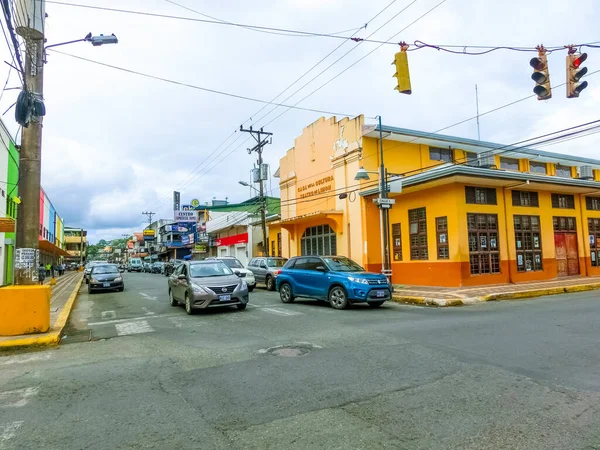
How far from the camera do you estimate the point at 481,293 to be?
15.5 m

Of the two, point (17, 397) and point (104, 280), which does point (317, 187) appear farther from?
point (17, 397)

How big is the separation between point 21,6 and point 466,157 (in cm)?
2380

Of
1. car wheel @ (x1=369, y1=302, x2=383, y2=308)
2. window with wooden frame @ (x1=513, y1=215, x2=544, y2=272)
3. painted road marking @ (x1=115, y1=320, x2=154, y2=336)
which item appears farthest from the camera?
window with wooden frame @ (x1=513, y1=215, x2=544, y2=272)

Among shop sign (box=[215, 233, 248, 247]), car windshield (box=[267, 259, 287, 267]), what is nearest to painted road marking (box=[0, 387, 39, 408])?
car windshield (box=[267, 259, 287, 267])

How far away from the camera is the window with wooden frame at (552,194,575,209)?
72.7ft

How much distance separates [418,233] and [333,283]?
8.20 meters

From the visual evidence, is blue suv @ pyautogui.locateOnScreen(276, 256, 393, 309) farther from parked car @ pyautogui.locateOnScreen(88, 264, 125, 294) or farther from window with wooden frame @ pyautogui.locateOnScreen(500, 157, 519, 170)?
window with wooden frame @ pyautogui.locateOnScreen(500, 157, 519, 170)

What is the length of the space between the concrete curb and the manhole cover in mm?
7558

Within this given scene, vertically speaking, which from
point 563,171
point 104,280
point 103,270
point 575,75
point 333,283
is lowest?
point 104,280

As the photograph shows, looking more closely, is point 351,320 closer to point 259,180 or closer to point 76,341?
point 76,341

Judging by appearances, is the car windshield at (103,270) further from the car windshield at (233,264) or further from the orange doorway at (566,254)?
the orange doorway at (566,254)

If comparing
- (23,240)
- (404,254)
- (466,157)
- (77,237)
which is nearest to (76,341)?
(23,240)

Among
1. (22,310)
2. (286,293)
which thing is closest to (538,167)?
(286,293)

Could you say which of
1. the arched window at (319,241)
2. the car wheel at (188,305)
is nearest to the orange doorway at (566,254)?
the arched window at (319,241)
